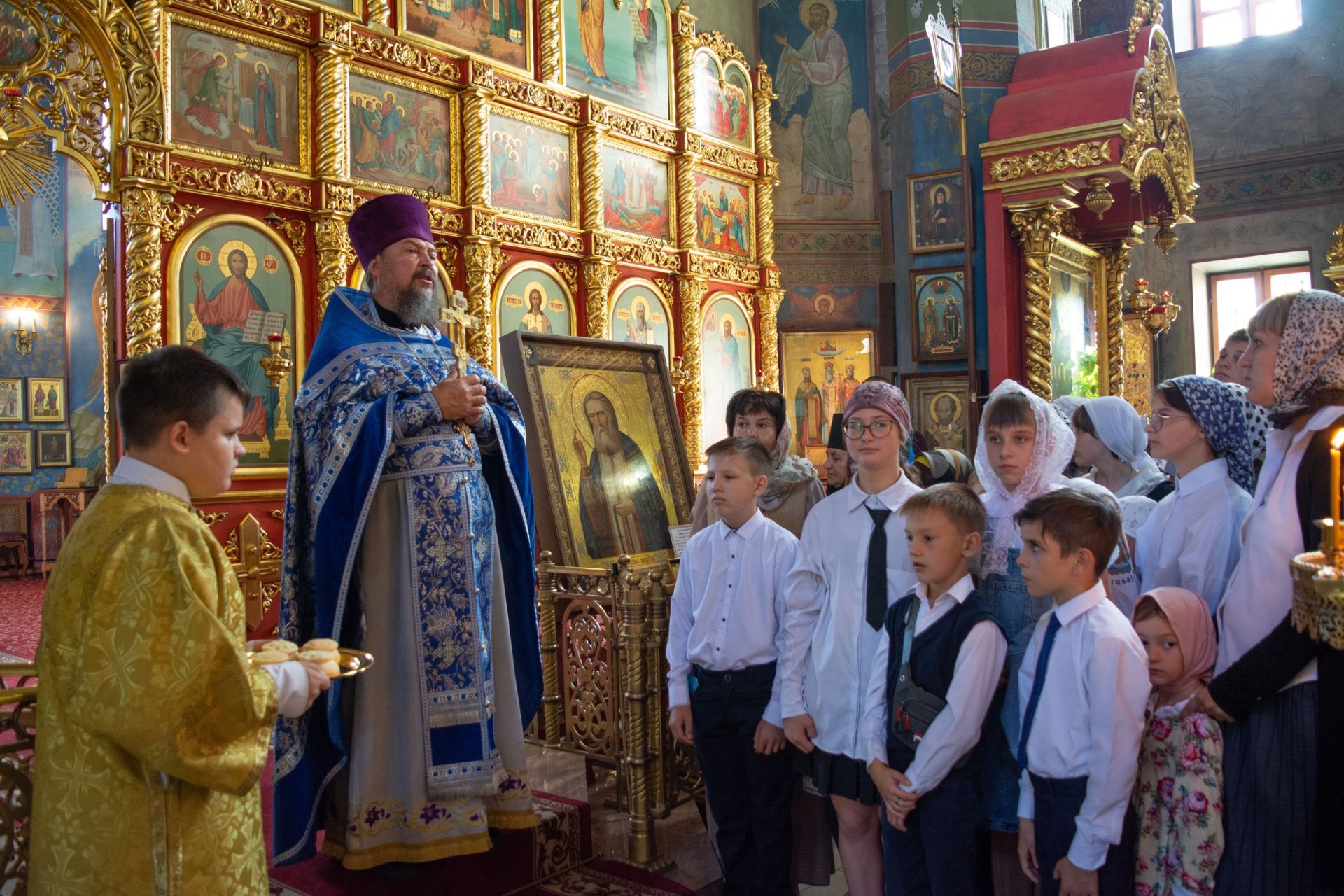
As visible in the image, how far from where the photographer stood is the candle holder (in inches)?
278

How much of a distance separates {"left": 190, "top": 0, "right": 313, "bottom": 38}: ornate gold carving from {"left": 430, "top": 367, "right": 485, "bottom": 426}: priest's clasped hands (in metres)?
5.75

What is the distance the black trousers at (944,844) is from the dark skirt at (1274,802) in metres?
0.57

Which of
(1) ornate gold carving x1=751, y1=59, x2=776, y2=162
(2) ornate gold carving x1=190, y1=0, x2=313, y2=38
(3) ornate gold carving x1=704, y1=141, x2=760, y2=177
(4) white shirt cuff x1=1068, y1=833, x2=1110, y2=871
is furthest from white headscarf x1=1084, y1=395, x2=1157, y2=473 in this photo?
(1) ornate gold carving x1=751, y1=59, x2=776, y2=162

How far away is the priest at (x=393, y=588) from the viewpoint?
9.43ft

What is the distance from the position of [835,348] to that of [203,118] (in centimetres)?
846

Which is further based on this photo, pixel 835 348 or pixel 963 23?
pixel 835 348

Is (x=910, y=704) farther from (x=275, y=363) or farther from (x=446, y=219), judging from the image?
(x=446, y=219)

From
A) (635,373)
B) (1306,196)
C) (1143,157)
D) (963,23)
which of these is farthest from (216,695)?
(1306,196)

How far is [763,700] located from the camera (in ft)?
10.1

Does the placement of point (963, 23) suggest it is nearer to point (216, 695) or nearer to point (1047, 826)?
point (1047, 826)

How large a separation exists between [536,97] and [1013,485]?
25.8 feet

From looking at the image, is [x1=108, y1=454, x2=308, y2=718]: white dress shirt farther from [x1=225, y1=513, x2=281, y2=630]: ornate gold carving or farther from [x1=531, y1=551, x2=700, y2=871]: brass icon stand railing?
[x1=225, y1=513, x2=281, y2=630]: ornate gold carving

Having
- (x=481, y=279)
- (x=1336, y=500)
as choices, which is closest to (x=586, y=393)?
(x=1336, y=500)

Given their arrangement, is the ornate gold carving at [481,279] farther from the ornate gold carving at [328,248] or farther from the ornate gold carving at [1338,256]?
the ornate gold carving at [1338,256]
